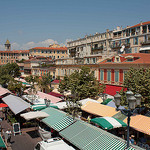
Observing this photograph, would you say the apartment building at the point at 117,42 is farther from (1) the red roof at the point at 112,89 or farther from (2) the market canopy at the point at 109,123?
(2) the market canopy at the point at 109,123

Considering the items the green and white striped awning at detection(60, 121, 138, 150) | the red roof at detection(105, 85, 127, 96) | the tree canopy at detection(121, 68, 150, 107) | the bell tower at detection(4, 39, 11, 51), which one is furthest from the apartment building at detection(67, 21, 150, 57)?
the bell tower at detection(4, 39, 11, 51)

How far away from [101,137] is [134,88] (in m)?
9.06

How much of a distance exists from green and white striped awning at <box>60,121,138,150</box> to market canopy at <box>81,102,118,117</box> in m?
4.91

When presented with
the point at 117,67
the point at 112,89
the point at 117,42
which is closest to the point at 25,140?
the point at 112,89

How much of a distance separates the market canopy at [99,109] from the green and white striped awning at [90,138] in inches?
193

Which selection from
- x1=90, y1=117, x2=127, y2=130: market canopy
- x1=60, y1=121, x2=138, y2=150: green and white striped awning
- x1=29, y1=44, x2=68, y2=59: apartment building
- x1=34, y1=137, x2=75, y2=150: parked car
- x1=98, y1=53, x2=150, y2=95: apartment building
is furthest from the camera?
x1=29, y1=44, x2=68, y2=59: apartment building

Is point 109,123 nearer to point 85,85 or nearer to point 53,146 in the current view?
point 53,146

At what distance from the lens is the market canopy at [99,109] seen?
64.5 ft

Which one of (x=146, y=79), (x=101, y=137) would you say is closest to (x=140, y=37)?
(x=146, y=79)

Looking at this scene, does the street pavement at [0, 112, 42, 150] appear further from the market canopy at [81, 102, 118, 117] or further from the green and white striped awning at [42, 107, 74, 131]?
the market canopy at [81, 102, 118, 117]

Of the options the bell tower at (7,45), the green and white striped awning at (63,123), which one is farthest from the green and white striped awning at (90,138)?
the bell tower at (7,45)

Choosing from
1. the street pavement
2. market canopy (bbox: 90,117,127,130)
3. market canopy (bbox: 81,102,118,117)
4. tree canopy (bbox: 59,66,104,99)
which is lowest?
the street pavement

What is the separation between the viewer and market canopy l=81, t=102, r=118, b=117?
19.7 metres

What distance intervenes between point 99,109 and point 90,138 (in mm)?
8258
